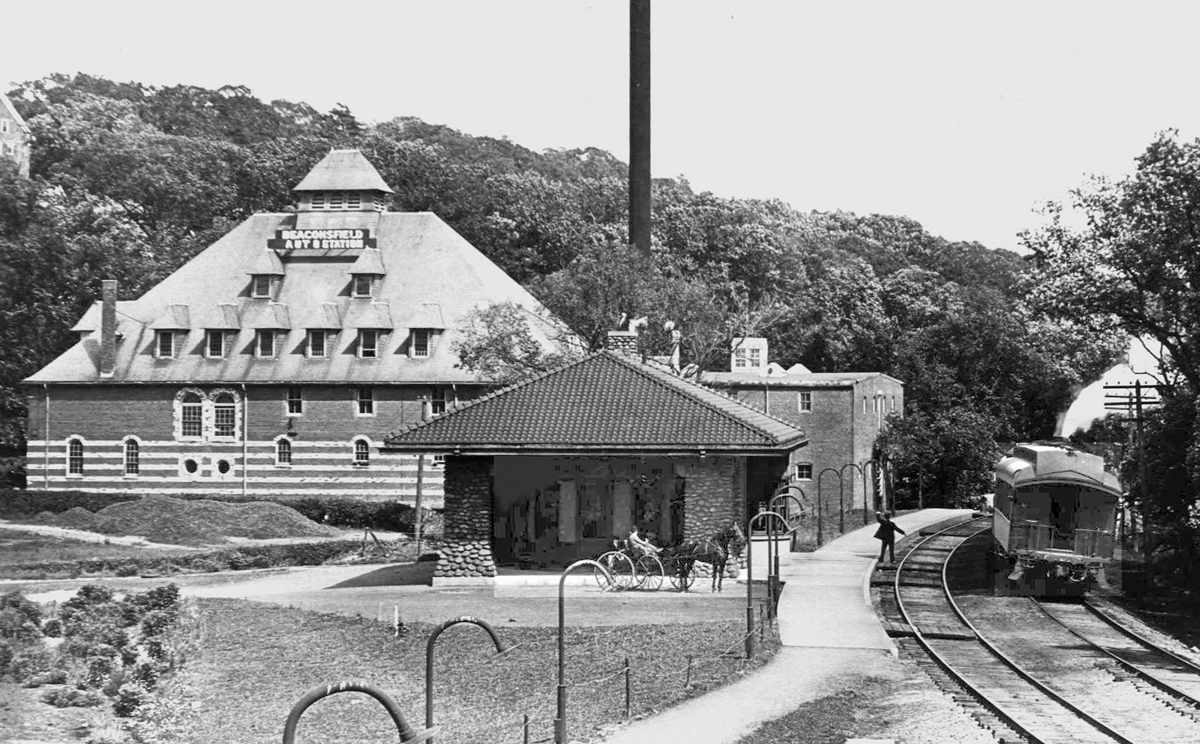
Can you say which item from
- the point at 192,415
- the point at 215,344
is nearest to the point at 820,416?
the point at 215,344

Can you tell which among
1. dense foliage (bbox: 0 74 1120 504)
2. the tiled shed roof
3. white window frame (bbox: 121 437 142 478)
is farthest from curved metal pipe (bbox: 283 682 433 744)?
white window frame (bbox: 121 437 142 478)

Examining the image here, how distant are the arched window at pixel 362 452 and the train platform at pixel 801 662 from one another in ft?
82.5

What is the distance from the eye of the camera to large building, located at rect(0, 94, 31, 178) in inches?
4210

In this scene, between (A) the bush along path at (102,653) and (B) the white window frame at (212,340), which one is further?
(B) the white window frame at (212,340)

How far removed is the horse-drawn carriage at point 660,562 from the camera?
38.6 m

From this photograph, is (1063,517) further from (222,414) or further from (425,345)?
(222,414)

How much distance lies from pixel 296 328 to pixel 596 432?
107ft

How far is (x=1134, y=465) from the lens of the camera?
→ 5150 cm

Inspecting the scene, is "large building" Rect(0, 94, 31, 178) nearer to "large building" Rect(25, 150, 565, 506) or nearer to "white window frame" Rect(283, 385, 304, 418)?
"large building" Rect(25, 150, 565, 506)

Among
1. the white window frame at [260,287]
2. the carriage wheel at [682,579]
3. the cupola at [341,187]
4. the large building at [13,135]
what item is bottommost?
the carriage wheel at [682,579]

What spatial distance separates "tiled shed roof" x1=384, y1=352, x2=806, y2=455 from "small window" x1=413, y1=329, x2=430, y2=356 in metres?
25.5

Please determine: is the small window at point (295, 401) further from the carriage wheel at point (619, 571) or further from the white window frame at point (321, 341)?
the carriage wheel at point (619, 571)

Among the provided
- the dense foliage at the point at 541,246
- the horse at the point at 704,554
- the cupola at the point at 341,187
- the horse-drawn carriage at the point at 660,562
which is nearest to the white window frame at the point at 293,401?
the cupola at the point at 341,187

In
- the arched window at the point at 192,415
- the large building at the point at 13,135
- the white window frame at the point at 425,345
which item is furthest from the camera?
the large building at the point at 13,135
